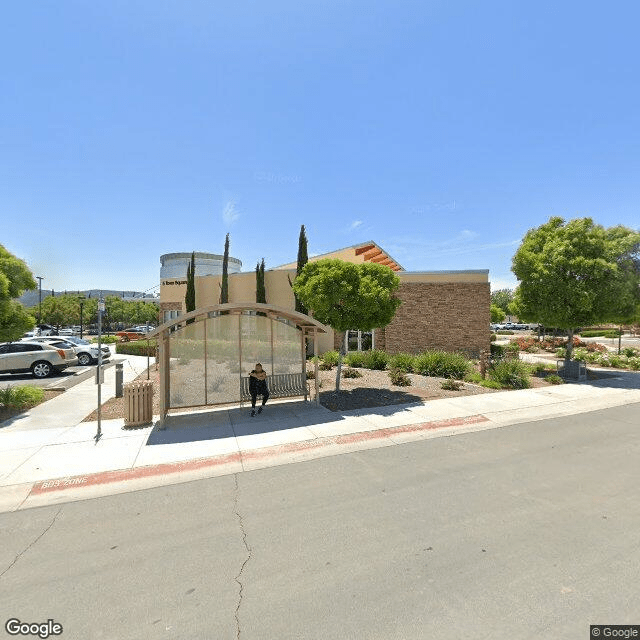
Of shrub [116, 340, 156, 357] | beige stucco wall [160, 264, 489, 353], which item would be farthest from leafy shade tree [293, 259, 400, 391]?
shrub [116, 340, 156, 357]

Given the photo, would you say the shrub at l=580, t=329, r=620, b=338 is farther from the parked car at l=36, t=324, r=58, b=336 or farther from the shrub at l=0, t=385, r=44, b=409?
the parked car at l=36, t=324, r=58, b=336

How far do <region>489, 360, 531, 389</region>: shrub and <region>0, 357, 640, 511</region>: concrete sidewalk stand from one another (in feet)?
3.64

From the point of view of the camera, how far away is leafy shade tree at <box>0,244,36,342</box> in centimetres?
933

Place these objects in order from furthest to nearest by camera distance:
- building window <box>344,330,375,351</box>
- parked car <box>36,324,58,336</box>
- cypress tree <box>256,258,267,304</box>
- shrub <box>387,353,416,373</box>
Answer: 1. parked car <box>36,324,58,336</box>
2. cypress tree <box>256,258,267,304</box>
3. building window <box>344,330,375,351</box>
4. shrub <box>387,353,416,373</box>

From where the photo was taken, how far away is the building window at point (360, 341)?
22.1m

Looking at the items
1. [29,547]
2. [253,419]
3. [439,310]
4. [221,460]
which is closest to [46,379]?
[253,419]

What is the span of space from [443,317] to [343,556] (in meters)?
18.5

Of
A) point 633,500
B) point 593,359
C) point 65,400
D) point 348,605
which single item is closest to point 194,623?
point 348,605

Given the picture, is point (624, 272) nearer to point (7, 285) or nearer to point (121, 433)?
point (121, 433)

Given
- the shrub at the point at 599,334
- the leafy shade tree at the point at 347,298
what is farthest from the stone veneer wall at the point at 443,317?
the shrub at the point at 599,334

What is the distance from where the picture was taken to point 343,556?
3855mm

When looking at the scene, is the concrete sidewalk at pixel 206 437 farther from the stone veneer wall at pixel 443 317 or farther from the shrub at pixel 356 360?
the stone veneer wall at pixel 443 317

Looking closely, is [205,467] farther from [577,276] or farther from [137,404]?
[577,276]

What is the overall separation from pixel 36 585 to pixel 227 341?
24.6ft
